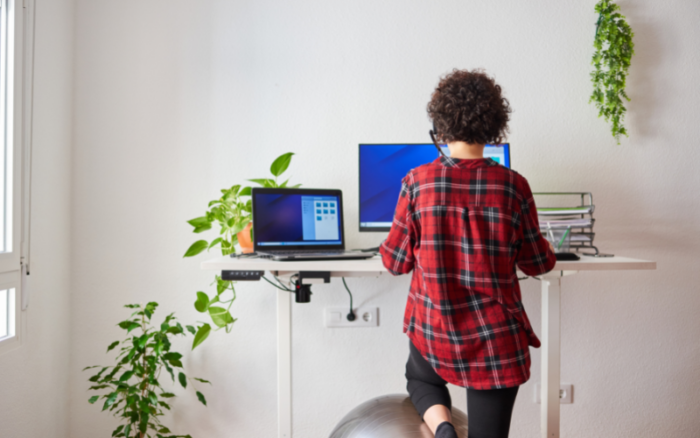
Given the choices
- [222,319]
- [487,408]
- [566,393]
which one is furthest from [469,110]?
[566,393]

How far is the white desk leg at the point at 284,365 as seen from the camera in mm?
1503

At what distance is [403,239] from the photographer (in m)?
1.11

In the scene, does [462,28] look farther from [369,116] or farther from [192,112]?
[192,112]

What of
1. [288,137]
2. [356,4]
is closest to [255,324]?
[288,137]

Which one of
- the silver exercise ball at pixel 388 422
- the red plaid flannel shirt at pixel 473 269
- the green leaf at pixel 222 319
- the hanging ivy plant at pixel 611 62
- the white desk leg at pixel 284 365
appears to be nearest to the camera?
the red plaid flannel shirt at pixel 473 269

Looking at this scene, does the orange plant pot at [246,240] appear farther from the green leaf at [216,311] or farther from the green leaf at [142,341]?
the green leaf at [142,341]

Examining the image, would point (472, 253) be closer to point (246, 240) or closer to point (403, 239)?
point (403, 239)

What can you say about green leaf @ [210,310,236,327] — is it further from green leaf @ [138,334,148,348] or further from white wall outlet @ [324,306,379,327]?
white wall outlet @ [324,306,379,327]

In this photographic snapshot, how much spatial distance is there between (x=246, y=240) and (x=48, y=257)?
83 cm

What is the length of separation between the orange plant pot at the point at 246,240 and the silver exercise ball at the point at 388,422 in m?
0.69

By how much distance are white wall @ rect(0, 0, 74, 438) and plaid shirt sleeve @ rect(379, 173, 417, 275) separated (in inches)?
54.3

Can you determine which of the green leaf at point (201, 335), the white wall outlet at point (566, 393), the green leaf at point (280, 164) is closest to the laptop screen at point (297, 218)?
the green leaf at point (280, 164)

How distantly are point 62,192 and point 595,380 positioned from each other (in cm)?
246

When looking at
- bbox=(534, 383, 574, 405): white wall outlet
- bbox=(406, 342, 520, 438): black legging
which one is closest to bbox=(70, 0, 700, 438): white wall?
bbox=(534, 383, 574, 405): white wall outlet
